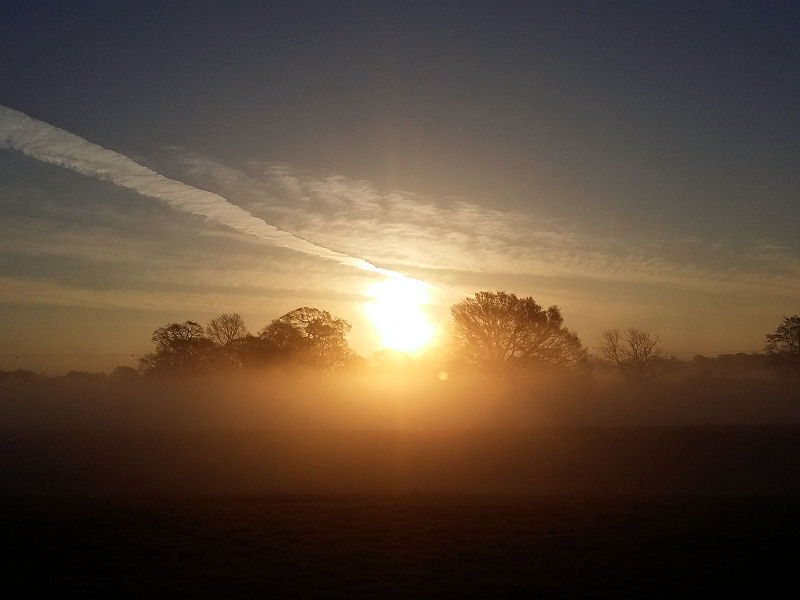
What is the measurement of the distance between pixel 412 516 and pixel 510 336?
31.0 m

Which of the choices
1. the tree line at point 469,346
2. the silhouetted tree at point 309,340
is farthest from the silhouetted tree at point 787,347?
the silhouetted tree at point 309,340

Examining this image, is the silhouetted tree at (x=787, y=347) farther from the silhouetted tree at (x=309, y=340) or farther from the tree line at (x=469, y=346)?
the silhouetted tree at (x=309, y=340)

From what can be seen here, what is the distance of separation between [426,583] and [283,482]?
13.0m

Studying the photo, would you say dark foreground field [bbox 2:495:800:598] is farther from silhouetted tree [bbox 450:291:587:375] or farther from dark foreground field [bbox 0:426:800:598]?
silhouetted tree [bbox 450:291:587:375]

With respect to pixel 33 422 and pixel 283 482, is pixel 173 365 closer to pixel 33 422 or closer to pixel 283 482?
pixel 33 422

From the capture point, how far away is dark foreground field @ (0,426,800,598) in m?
12.3

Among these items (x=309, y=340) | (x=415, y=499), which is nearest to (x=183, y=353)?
(x=309, y=340)

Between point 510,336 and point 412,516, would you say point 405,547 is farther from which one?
point 510,336

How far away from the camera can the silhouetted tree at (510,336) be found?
4666cm

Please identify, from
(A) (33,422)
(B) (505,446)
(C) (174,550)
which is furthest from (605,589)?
(A) (33,422)

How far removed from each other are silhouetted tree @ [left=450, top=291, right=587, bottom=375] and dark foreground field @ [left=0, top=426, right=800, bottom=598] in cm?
1375

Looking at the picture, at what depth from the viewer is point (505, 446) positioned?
30.9m

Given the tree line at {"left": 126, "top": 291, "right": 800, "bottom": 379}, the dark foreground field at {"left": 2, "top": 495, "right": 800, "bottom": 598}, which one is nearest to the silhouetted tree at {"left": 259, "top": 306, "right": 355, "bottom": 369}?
the tree line at {"left": 126, "top": 291, "right": 800, "bottom": 379}

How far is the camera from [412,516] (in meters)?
17.8
